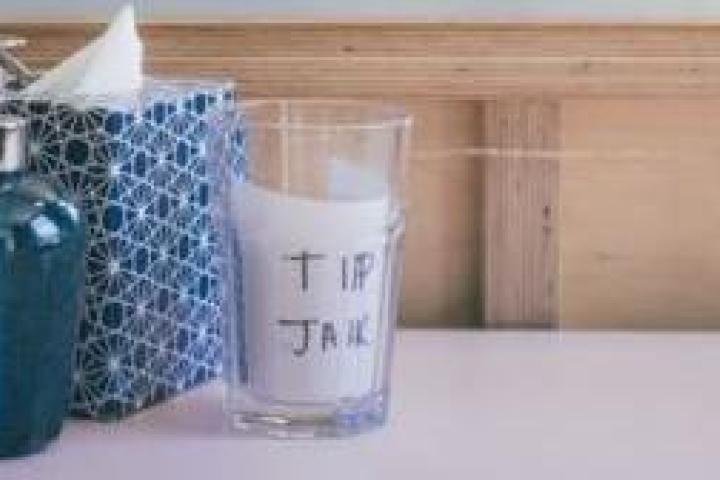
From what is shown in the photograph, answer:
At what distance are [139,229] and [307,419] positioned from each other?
0.14 m

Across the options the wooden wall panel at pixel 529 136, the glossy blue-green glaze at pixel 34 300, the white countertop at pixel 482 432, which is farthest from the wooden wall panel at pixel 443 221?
the glossy blue-green glaze at pixel 34 300

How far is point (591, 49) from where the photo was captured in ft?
3.29

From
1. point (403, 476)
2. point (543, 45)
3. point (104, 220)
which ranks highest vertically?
Answer: point (543, 45)

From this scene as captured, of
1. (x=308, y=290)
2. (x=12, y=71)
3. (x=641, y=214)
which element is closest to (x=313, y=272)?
(x=308, y=290)

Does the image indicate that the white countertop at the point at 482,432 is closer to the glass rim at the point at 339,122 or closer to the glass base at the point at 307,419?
the glass base at the point at 307,419

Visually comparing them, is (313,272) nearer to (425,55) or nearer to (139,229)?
(139,229)

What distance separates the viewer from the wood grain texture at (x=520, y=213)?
39.9 inches

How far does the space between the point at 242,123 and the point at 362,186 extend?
3.0 inches

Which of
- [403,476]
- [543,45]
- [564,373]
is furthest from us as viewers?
[543,45]

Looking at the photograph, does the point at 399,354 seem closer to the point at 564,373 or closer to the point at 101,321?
the point at 564,373

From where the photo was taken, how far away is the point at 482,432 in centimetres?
78

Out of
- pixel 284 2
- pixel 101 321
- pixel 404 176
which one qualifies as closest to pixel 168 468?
pixel 101 321

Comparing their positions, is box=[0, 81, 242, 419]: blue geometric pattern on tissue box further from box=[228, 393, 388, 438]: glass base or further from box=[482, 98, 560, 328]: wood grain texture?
box=[482, 98, 560, 328]: wood grain texture

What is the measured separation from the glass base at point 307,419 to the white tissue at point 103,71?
19 centimetres
